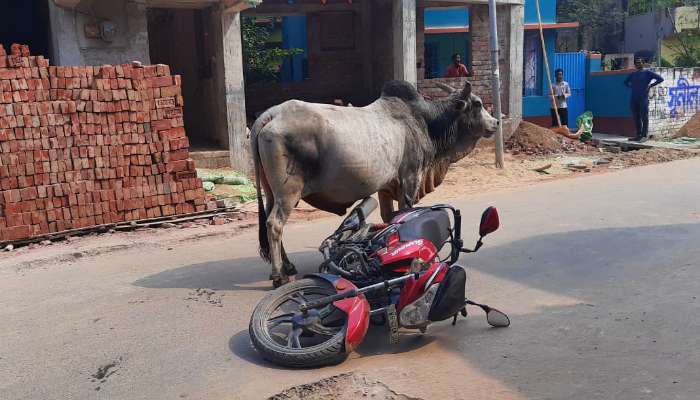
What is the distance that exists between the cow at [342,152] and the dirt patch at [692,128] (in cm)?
1374

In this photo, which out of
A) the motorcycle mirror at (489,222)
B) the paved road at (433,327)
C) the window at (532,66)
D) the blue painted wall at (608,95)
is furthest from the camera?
the window at (532,66)

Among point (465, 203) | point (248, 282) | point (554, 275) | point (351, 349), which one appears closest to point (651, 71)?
point (465, 203)

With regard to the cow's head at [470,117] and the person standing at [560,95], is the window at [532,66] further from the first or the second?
the cow's head at [470,117]

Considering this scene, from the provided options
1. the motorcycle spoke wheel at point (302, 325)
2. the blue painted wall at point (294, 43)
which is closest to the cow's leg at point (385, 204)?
the motorcycle spoke wheel at point (302, 325)

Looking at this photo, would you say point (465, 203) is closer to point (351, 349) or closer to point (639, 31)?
point (351, 349)

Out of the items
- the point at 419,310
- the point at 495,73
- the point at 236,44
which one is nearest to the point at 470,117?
the point at 419,310

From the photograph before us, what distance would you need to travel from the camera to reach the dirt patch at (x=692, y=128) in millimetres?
17594

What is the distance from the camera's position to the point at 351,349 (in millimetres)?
3982

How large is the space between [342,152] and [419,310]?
184 centimetres

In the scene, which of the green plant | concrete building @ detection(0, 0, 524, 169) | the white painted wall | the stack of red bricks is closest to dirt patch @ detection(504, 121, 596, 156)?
concrete building @ detection(0, 0, 524, 169)

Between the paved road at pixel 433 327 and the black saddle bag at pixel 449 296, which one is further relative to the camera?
the black saddle bag at pixel 449 296

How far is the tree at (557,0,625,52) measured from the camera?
33000 millimetres

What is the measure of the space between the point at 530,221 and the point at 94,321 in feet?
17.0

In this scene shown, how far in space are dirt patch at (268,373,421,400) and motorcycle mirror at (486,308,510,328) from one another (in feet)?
3.77
